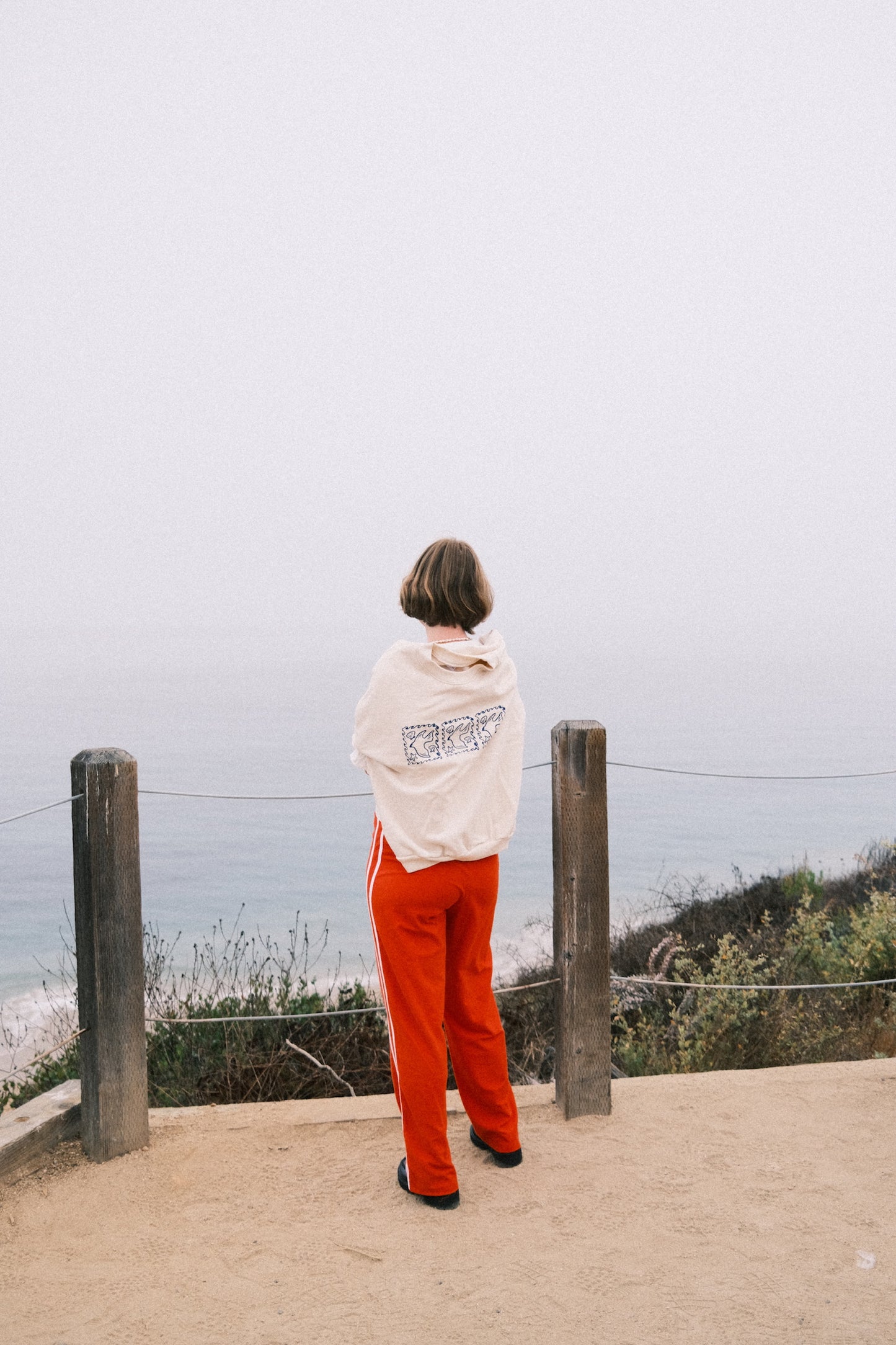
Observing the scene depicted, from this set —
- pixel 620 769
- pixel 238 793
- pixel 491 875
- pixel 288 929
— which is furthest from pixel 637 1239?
pixel 288 929

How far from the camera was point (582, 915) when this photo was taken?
11.4 ft

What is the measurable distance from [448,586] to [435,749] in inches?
17.8

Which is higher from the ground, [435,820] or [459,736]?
[459,736]

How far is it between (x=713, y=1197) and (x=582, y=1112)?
63 cm

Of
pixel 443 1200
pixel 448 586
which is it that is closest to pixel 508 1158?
pixel 443 1200

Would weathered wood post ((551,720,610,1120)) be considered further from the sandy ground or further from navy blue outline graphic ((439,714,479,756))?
navy blue outline graphic ((439,714,479,756))

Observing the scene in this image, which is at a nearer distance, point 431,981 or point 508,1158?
point 431,981

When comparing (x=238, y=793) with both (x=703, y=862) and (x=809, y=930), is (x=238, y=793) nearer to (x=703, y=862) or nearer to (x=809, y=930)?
(x=809, y=930)

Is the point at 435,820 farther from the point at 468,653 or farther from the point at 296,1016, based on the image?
the point at 296,1016

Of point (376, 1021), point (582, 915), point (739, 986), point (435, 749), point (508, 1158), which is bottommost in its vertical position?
point (376, 1021)

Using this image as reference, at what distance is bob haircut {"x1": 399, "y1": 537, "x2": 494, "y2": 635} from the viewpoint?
280 centimetres

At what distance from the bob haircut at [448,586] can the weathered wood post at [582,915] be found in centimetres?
84

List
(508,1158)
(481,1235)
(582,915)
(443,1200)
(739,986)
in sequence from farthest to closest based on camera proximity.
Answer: (739,986) < (582,915) < (508,1158) < (443,1200) < (481,1235)

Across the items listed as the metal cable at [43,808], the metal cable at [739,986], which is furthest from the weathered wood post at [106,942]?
the metal cable at [739,986]
